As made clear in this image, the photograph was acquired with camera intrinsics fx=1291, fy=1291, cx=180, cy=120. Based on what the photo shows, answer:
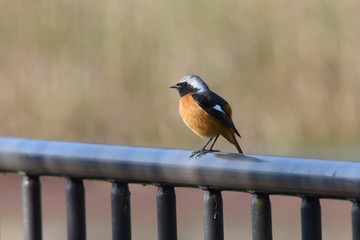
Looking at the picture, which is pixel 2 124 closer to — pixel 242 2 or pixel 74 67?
pixel 74 67

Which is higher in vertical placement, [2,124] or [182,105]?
[2,124]

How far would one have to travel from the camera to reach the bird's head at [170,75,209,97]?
4.81 meters

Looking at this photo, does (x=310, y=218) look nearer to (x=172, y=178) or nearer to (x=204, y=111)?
(x=172, y=178)

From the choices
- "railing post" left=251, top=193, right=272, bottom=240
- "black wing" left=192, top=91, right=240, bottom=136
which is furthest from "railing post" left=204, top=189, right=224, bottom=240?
"black wing" left=192, top=91, right=240, bottom=136

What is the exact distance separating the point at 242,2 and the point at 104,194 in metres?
2.91

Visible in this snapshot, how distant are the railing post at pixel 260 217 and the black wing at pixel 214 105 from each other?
179 cm

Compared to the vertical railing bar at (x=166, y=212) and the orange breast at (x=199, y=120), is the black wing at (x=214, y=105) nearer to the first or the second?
the orange breast at (x=199, y=120)

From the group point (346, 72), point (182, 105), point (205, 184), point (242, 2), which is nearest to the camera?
point (205, 184)

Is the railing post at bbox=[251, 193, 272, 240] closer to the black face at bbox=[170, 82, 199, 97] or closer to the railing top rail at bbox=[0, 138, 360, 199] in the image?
the railing top rail at bbox=[0, 138, 360, 199]

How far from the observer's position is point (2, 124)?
1493 centimetres

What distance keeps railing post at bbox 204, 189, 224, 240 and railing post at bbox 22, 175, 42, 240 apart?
0.56m

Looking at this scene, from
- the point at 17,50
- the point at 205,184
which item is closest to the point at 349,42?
the point at 17,50

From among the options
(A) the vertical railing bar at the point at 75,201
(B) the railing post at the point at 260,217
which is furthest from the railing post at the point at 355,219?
(A) the vertical railing bar at the point at 75,201

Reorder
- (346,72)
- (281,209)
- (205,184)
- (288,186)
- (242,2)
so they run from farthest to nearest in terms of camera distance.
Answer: (242,2), (346,72), (281,209), (205,184), (288,186)
